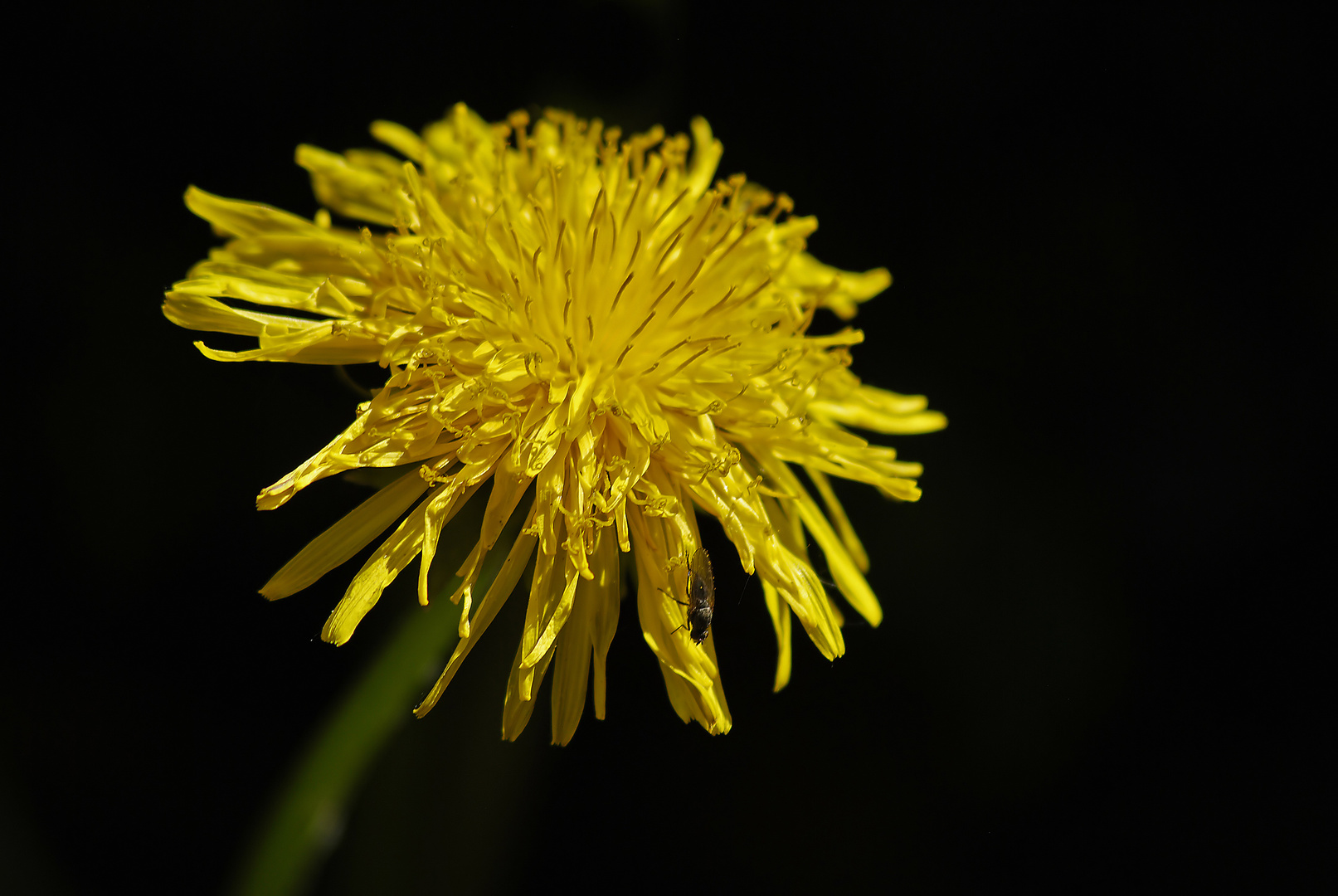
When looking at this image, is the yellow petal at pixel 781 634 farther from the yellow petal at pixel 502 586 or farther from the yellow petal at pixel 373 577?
the yellow petal at pixel 373 577

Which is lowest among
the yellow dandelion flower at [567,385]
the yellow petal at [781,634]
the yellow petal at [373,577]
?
the yellow petal at [373,577]

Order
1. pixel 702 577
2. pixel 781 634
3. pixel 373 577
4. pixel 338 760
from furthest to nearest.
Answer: pixel 338 760 → pixel 781 634 → pixel 702 577 → pixel 373 577

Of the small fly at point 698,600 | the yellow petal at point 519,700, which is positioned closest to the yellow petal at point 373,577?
the yellow petal at point 519,700

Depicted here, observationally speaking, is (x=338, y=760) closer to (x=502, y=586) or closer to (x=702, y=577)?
(x=502, y=586)

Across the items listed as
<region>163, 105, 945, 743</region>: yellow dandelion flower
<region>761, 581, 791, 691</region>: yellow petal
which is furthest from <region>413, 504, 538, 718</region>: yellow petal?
<region>761, 581, 791, 691</region>: yellow petal

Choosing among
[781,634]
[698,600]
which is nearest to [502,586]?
[698,600]

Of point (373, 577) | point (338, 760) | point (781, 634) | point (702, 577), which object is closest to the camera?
point (373, 577)
